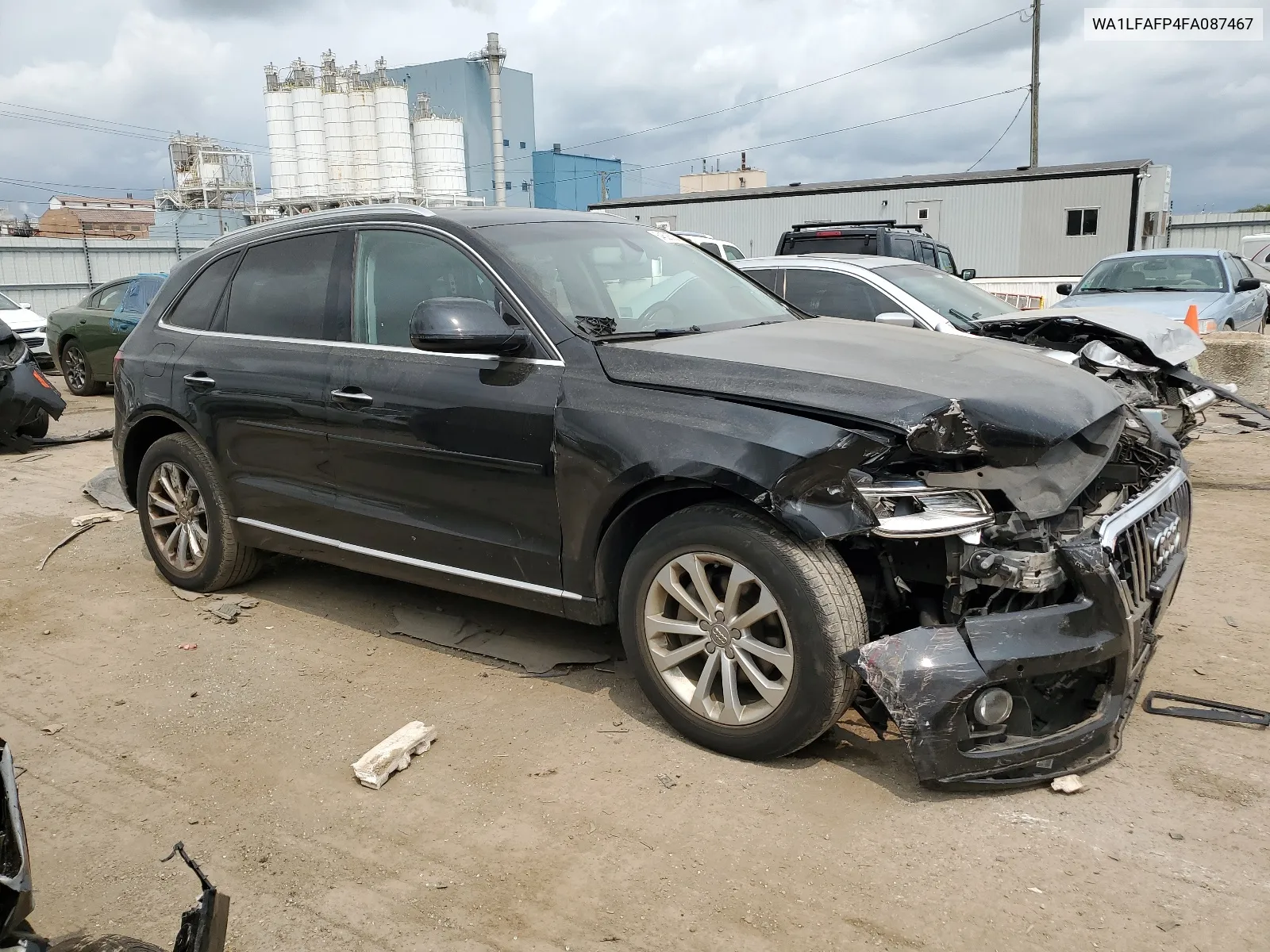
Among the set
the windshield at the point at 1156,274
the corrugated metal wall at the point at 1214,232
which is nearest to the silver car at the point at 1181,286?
the windshield at the point at 1156,274

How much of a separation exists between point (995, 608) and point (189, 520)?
407 cm

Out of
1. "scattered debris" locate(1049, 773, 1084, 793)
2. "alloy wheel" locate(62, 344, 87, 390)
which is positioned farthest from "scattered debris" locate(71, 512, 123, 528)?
"alloy wheel" locate(62, 344, 87, 390)

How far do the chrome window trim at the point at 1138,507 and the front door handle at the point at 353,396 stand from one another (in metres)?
2.84

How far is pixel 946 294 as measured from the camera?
841 cm

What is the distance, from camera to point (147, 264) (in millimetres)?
26109

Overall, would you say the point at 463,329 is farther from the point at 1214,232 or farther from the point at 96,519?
the point at 1214,232

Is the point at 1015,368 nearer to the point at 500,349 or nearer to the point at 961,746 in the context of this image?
the point at 961,746

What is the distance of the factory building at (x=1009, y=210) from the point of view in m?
26.3

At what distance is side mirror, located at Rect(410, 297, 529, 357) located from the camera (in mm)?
3695

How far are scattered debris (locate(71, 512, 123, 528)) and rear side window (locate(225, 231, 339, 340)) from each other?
273 centimetres

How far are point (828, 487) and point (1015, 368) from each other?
1089 mm

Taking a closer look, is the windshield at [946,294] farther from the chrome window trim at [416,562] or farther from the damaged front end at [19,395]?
the damaged front end at [19,395]

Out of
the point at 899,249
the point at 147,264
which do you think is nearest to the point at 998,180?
the point at 899,249

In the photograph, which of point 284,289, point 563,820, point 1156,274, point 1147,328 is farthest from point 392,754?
point 1156,274
